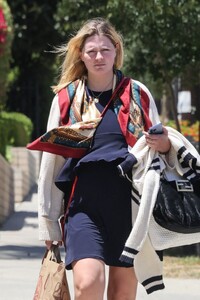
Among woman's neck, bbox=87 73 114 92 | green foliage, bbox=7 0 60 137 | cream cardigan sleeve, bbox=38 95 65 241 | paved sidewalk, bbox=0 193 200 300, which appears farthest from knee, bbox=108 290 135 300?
green foliage, bbox=7 0 60 137

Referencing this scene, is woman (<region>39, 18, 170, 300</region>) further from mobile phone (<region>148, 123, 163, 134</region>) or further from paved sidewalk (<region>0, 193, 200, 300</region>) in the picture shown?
paved sidewalk (<region>0, 193, 200, 300</region>)

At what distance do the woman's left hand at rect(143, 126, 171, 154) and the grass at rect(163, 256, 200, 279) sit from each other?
421 centimetres

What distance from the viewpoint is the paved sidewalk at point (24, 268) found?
7.68m

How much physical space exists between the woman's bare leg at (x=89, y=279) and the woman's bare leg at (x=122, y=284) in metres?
0.23

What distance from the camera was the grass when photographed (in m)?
8.92

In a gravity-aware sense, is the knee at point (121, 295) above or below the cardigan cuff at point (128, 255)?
below

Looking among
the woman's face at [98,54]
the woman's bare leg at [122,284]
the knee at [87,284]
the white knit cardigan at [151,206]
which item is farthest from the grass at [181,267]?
the knee at [87,284]

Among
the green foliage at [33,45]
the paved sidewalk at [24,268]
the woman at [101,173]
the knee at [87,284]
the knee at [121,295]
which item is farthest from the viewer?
the green foliage at [33,45]

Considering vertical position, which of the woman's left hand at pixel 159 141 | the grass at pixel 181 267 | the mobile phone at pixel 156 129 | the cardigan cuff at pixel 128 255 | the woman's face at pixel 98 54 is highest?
the woman's face at pixel 98 54

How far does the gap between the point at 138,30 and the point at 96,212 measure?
6.26m

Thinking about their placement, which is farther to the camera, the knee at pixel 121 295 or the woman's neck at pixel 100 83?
the woman's neck at pixel 100 83

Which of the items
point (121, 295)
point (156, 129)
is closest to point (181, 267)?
point (121, 295)

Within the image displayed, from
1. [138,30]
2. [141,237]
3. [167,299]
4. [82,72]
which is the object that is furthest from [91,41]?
[138,30]

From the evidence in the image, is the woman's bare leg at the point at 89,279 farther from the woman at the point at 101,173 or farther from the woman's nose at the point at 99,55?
the woman's nose at the point at 99,55
